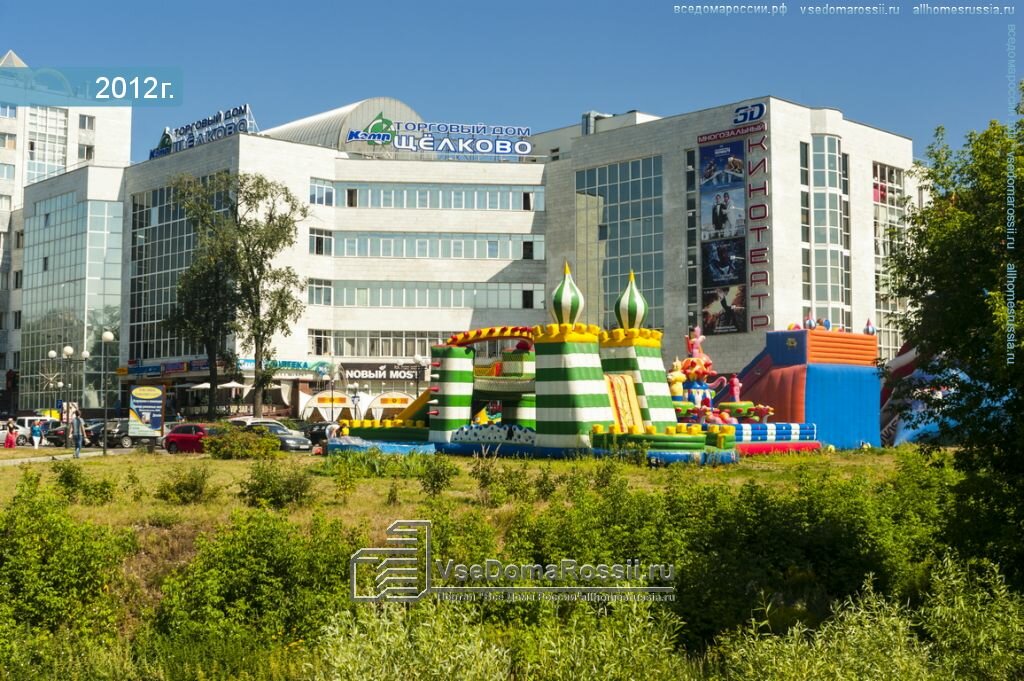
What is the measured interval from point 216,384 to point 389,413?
1166 cm

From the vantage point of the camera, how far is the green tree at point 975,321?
14.9 m

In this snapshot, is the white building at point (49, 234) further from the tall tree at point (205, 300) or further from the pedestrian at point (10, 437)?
the pedestrian at point (10, 437)

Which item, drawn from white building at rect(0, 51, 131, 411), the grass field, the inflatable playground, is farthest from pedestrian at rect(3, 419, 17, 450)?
white building at rect(0, 51, 131, 411)

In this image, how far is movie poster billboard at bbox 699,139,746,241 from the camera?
67.6 meters

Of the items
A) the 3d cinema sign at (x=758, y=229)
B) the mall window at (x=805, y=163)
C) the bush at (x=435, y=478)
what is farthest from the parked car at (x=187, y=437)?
the mall window at (x=805, y=163)

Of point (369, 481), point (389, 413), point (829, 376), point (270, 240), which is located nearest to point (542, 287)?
point (389, 413)

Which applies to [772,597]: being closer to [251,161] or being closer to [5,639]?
[5,639]

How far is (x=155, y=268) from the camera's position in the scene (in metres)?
78.0

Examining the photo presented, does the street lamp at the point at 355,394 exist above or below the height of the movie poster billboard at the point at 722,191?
below

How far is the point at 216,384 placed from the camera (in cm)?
6725

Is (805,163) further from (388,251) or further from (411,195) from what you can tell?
(388,251)

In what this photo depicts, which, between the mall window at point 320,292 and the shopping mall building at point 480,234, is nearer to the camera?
the shopping mall building at point 480,234

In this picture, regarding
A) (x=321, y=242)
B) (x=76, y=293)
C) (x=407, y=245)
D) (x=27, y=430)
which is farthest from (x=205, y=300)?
(x=76, y=293)

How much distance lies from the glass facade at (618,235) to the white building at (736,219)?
9cm
